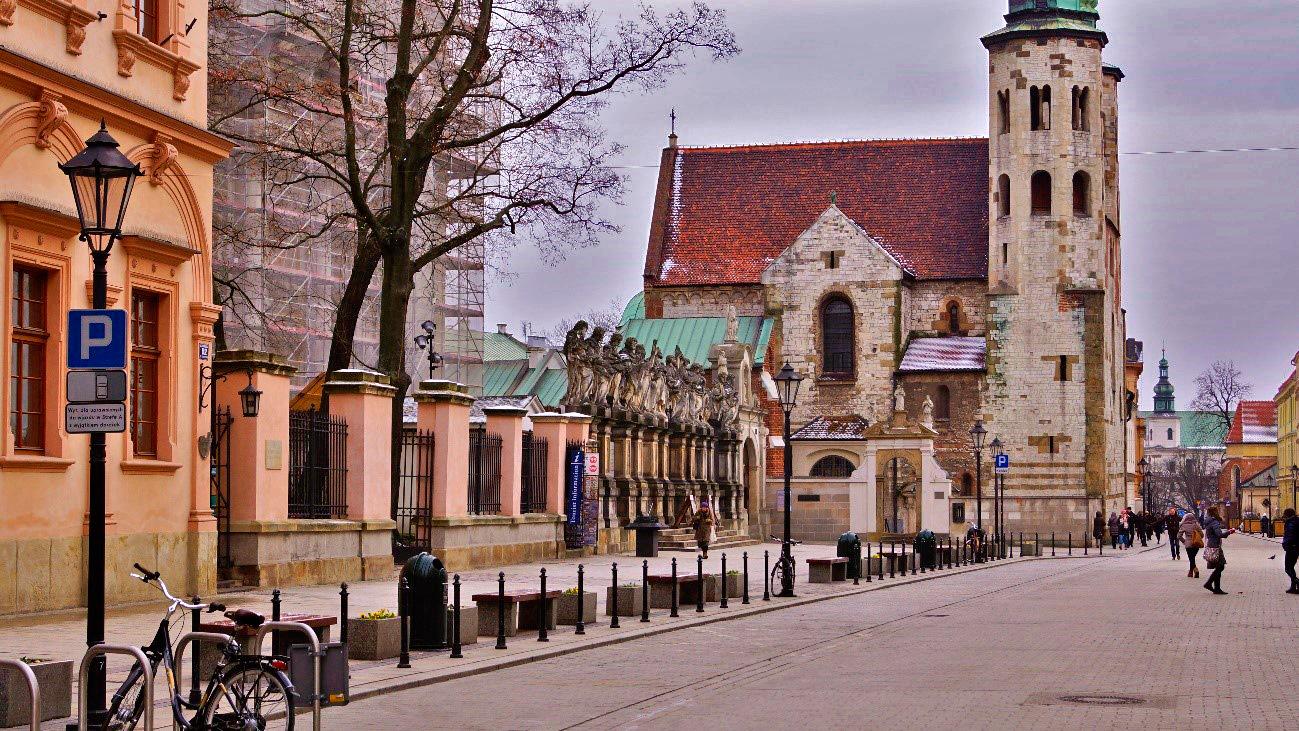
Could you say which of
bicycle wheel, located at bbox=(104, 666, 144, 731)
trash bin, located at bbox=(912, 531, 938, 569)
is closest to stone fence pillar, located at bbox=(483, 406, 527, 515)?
trash bin, located at bbox=(912, 531, 938, 569)

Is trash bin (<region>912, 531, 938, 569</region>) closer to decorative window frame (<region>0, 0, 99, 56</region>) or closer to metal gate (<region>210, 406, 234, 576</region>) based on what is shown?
metal gate (<region>210, 406, 234, 576</region>)

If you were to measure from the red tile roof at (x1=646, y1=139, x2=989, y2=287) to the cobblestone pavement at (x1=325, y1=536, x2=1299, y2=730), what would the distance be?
2048 inches

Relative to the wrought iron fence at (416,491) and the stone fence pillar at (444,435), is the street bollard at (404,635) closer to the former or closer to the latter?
the wrought iron fence at (416,491)

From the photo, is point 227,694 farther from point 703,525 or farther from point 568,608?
point 703,525

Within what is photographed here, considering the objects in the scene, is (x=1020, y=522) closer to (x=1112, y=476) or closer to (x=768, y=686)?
(x=1112, y=476)

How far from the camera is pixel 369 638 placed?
16938 millimetres

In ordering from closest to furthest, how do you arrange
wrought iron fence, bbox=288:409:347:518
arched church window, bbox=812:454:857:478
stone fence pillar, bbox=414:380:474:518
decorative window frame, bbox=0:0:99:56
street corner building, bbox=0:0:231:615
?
1. street corner building, bbox=0:0:231:615
2. decorative window frame, bbox=0:0:99:56
3. wrought iron fence, bbox=288:409:347:518
4. stone fence pillar, bbox=414:380:474:518
5. arched church window, bbox=812:454:857:478

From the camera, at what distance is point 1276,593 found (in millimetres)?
32250

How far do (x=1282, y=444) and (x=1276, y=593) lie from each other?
105716mm

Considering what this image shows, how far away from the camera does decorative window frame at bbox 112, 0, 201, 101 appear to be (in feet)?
71.1

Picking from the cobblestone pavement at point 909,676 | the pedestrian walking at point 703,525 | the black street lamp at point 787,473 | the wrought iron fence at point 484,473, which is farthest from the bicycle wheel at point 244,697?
the pedestrian walking at point 703,525

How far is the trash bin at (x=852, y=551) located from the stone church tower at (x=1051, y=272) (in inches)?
1527

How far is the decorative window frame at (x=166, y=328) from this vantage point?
73.1 ft

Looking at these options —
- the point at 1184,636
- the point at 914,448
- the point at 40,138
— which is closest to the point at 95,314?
the point at 40,138
